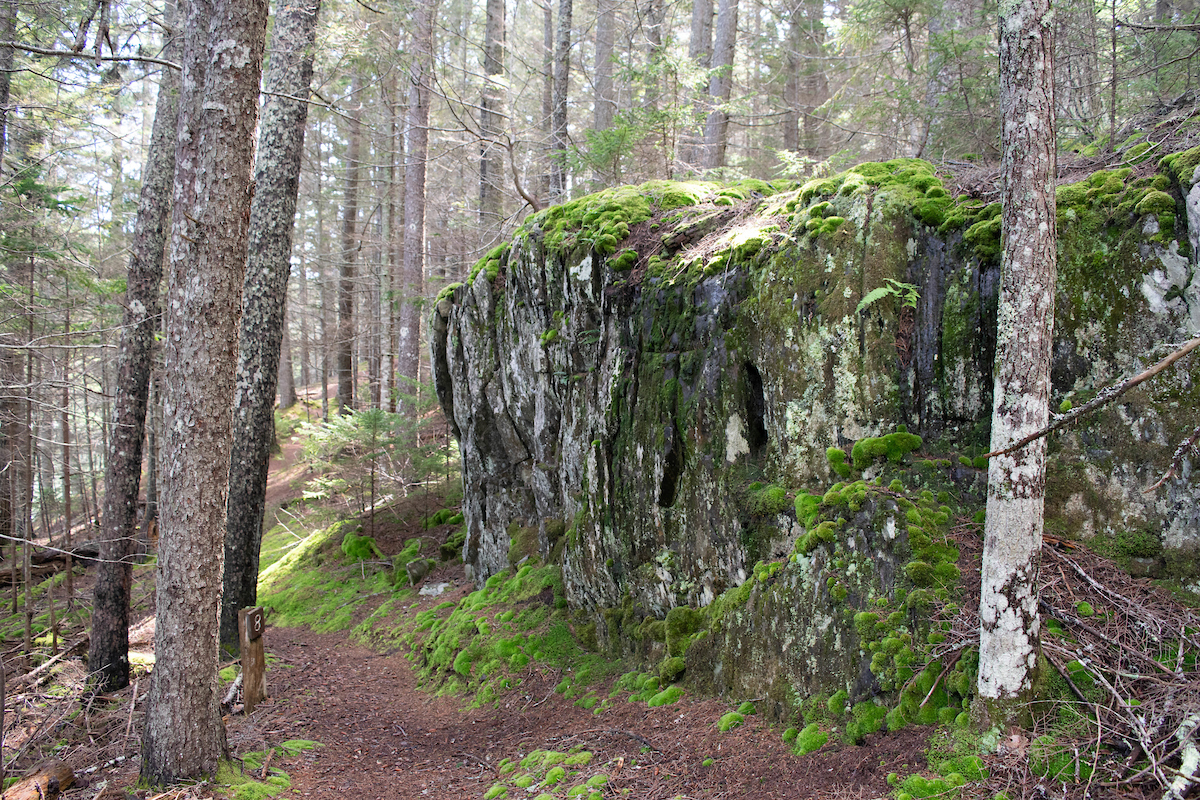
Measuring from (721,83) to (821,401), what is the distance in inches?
393

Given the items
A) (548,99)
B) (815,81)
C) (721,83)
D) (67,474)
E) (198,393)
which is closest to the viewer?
(198,393)

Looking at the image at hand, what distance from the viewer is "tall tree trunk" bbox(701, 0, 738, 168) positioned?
1259 centimetres

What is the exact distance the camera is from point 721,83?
13.0 metres

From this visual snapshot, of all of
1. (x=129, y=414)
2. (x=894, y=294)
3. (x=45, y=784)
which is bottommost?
(x=45, y=784)

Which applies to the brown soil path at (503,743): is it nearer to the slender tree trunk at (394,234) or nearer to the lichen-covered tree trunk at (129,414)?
the lichen-covered tree trunk at (129,414)

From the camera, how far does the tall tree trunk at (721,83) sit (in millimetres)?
12586

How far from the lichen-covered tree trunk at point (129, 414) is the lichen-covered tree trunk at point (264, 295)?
983 millimetres

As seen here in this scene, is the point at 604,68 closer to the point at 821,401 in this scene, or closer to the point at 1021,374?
the point at 821,401

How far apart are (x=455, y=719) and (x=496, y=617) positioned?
146cm

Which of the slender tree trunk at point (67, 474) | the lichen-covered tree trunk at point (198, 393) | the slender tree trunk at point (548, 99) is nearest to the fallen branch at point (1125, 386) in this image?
the lichen-covered tree trunk at point (198, 393)

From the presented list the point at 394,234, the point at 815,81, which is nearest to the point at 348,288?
the point at 394,234

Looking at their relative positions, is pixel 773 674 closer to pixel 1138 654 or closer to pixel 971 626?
pixel 971 626

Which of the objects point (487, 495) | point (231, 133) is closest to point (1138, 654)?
point (231, 133)

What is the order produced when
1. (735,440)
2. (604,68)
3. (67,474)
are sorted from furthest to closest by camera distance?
1. (604,68)
2. (67,474)
3. (735,440)
